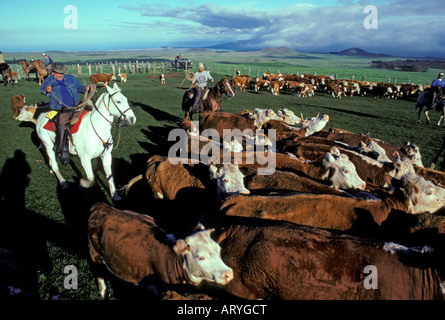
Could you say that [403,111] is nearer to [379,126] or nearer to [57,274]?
[379,126]

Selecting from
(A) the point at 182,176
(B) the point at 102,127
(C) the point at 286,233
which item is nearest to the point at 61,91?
(B) the point at 102,127

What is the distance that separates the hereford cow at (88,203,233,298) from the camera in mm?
3133

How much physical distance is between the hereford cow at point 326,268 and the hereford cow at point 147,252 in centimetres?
42

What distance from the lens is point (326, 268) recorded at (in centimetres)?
304

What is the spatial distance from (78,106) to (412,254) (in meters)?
7.10

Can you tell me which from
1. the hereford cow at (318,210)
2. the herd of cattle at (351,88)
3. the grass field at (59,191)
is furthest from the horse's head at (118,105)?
the herd of cattle at (351,88)

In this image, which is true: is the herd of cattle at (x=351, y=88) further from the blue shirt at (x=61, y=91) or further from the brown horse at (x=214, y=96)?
the blue shirt at (x=61, y=91)

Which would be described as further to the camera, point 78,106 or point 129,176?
point 129,176

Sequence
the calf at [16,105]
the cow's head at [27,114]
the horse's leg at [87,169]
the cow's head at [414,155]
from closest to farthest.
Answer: the horse's leg at [87,169]
the cow's head at [414,155]
the cow's head at [27,114]
the calf at [16,105]

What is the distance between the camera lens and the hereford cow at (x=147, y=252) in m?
3.13

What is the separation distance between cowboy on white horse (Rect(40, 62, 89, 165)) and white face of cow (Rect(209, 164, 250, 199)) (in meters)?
3.95

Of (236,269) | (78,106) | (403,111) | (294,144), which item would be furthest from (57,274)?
(403,111)

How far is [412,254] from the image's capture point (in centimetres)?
305

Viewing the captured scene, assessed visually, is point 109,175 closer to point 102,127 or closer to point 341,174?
point 102,127
